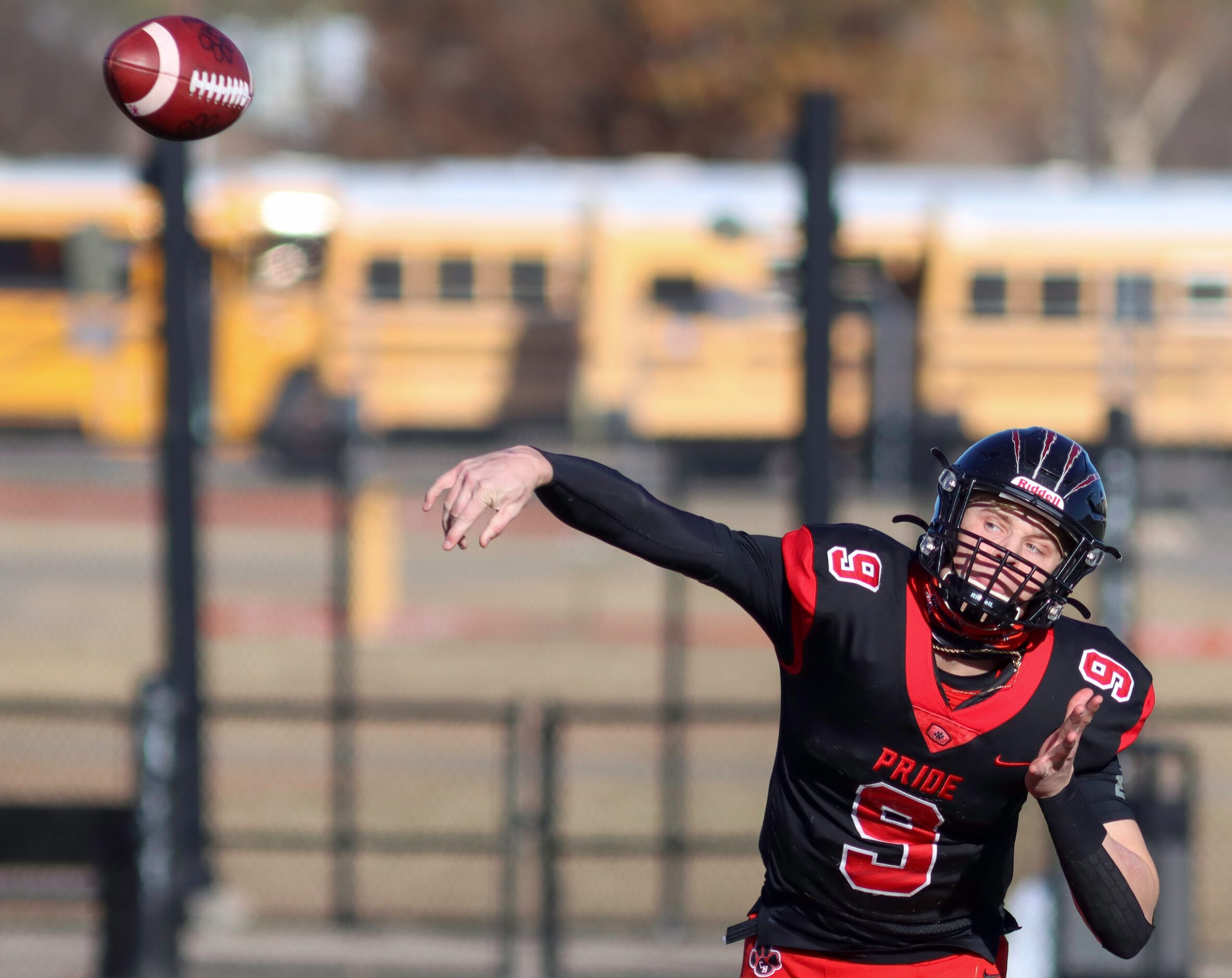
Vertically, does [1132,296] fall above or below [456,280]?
below

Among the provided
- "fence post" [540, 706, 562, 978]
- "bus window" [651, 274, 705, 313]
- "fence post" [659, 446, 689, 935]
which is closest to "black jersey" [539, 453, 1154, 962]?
"fence post" [540, 706, 562, 978]

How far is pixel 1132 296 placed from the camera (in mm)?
20594

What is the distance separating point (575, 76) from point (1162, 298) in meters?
15.2

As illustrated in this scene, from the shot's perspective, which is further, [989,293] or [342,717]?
[989,293]

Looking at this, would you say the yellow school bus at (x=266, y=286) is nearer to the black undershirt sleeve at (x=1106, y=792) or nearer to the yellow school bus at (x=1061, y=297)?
the yellow school bus at (x=1061, y=297)

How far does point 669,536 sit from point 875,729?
0.58 m

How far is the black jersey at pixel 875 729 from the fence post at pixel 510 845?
2.81 meters

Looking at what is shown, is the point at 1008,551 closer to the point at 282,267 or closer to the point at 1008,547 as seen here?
the point at 1008,547

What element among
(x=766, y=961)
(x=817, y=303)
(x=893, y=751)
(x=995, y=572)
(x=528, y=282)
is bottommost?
(x=766, y=961)

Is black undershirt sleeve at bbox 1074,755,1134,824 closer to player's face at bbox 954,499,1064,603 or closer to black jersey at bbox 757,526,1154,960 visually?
black jersey at bbox 757,526,1154,960

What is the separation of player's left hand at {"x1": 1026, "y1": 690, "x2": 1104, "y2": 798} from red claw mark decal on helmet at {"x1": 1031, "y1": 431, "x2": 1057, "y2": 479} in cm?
46

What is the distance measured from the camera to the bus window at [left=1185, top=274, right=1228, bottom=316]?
20531 mm

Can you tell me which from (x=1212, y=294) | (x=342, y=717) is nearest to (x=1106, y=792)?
(x=342, y=717)

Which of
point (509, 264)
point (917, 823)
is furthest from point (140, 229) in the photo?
point (917, 823)
